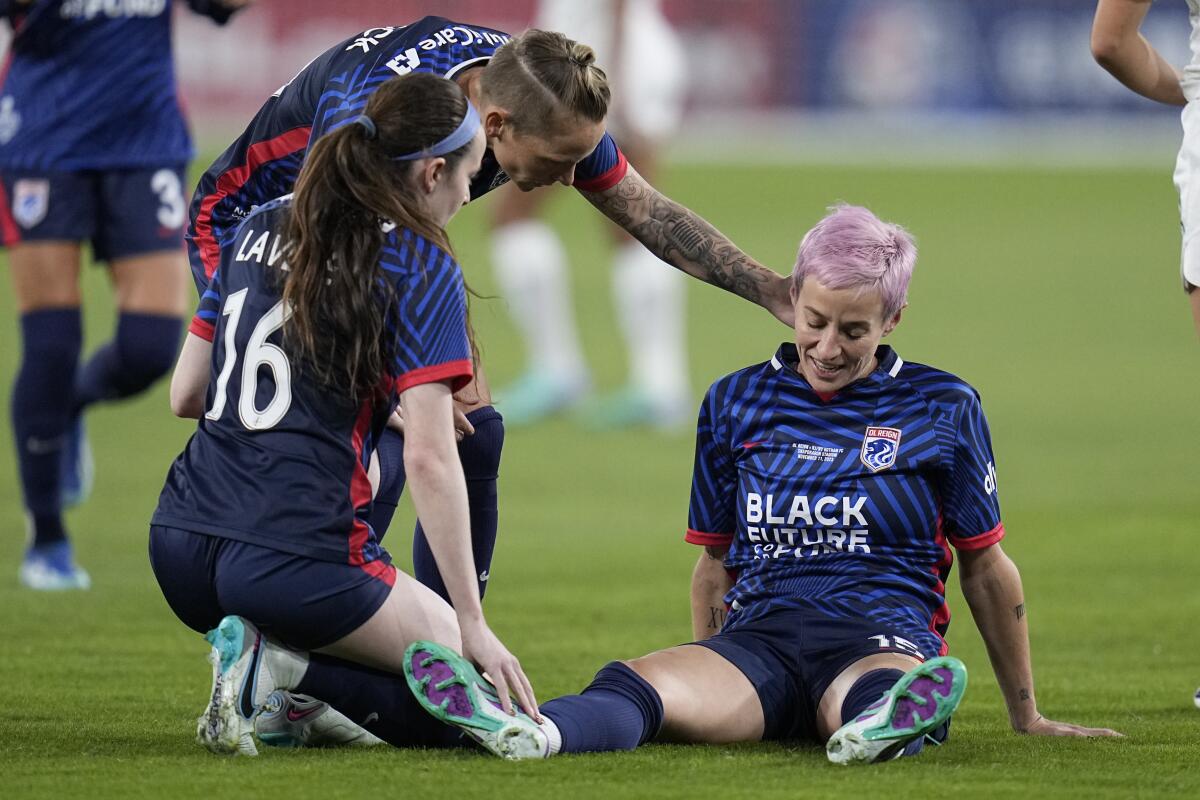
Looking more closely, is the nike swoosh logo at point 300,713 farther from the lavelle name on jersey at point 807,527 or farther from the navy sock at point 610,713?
the lavelle name on jersey at point 807,527

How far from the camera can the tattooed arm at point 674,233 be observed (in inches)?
176

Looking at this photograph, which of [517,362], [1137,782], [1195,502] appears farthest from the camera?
[517,362]

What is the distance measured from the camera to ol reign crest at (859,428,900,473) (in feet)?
13.0

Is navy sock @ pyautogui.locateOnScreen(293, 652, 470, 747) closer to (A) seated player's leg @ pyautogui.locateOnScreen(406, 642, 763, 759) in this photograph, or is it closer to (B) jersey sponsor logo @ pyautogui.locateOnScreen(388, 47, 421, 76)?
(A) seated player's leg @ pyautogui.locateOnScreen(406, 642, 763, 759)

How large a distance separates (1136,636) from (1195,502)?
8.87 feet

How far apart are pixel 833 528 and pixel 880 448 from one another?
193 mm

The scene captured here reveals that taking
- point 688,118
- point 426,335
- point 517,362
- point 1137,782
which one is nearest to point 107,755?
point 426,335

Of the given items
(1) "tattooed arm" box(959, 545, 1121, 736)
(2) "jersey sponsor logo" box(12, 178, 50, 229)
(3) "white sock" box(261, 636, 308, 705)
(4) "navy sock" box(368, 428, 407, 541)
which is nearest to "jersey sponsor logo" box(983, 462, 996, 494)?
(1) "tattooed arm" box(959, 545, 1121, 736)

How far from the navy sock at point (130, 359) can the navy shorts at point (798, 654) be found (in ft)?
9.93

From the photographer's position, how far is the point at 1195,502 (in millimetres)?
8062

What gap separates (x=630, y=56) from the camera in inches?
431

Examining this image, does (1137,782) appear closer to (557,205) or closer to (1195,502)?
(1195,502)

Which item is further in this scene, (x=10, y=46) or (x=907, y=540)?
(x=10, y=46)

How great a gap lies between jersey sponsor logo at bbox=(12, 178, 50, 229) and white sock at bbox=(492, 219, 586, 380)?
4.78 meters
